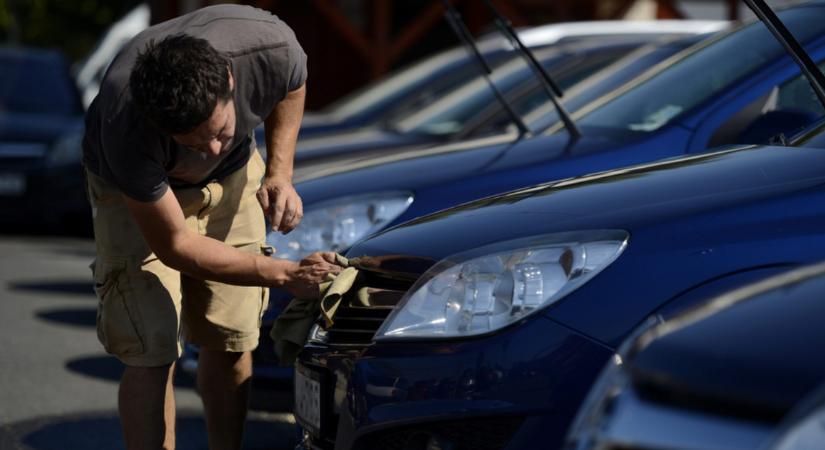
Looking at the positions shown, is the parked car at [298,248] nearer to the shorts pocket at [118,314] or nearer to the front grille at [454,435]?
the shorts pocket at [118,314]

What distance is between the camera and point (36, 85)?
1205 cm

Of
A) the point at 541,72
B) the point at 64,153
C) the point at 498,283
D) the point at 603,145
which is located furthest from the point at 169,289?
the point at 64,153

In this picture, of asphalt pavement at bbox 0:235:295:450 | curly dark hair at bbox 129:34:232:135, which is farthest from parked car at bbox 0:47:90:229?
curly dark hair at bbox 129:34:232:135

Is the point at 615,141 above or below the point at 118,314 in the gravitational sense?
above

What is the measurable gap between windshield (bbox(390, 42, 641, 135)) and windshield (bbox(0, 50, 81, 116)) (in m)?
4.74

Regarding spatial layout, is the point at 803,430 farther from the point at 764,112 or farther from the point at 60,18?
the point at 60,18

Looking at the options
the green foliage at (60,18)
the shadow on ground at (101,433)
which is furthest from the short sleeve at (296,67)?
the green foliage at (60,18)

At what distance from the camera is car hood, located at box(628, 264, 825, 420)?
192 centimetres

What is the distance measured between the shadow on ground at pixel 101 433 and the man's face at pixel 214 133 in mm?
1644

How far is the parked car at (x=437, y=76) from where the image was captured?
8539mm

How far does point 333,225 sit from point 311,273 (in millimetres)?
1248

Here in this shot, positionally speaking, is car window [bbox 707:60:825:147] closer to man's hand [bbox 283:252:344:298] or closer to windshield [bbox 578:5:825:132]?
windshield [bbox 578:5:825:132]

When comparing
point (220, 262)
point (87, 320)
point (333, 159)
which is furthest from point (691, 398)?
point (87, 320)

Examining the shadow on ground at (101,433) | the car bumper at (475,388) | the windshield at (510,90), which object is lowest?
the shadow on ground at (101,433)
